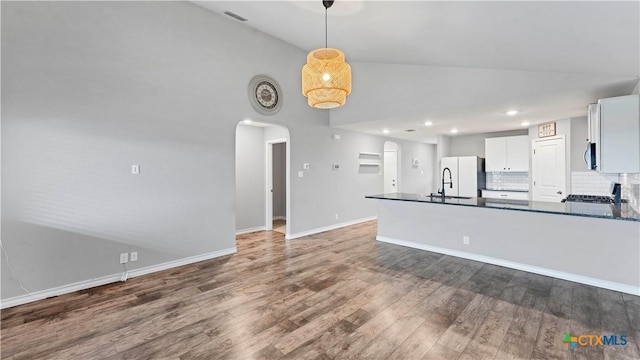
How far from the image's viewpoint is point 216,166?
4.33 meters

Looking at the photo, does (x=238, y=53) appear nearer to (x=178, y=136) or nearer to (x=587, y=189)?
(x=178, y=136)

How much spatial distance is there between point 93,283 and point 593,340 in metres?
4.95

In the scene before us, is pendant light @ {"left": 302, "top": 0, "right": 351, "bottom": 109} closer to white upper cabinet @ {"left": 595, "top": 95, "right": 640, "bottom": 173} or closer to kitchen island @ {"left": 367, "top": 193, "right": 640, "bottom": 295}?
kitchen island @ {"left": 367, "top": 193, "right": 640, "bottom": 295}

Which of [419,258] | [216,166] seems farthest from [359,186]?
[216,166]

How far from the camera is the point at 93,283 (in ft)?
10.7

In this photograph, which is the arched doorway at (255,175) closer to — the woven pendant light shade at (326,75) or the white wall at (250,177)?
the white wall at (250,177)

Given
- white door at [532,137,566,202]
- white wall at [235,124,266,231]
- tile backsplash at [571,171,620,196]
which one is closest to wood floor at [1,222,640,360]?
white wall at [235,124,266,231]

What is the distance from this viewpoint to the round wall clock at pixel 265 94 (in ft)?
15.7

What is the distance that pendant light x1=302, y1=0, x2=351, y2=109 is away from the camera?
2.76 metres

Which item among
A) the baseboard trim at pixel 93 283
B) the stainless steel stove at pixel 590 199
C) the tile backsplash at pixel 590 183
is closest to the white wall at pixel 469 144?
the tile backsplash at pixel 590 183

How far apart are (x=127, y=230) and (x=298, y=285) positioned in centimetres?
230

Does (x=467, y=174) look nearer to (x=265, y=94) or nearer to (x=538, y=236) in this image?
(x=538, y=236)

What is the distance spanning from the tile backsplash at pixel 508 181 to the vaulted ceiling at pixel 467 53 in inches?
69.9

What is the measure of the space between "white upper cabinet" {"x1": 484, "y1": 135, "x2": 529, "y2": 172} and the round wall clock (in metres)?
5.34
